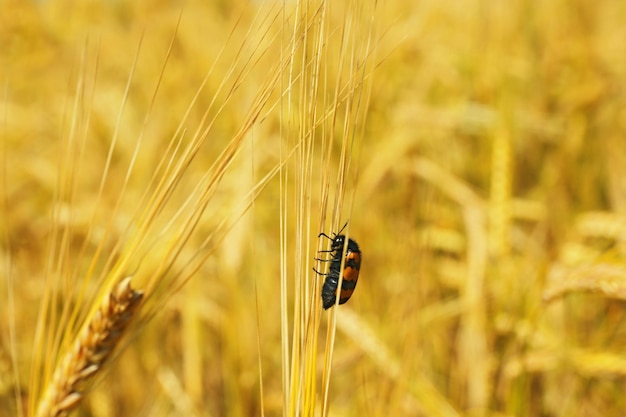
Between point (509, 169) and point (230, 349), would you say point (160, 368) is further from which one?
point (509, 169)

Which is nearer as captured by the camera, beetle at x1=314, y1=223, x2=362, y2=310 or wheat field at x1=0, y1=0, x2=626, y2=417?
wheat field at x1=0, y1=0, x2=626, y2=417

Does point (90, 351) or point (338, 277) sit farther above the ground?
point (338, 277)

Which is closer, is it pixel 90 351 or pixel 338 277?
pixel 90 351

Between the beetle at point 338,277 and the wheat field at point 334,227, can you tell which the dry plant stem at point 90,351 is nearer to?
the wheat field at point 334,227

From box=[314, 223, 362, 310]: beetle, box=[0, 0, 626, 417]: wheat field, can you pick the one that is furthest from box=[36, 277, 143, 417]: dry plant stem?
box=[314, 223, 362, 310]: beetle

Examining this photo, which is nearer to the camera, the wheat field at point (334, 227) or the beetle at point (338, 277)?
the wheat field at point (334, 227)

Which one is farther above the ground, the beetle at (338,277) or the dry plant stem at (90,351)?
the beetle at (338,277)

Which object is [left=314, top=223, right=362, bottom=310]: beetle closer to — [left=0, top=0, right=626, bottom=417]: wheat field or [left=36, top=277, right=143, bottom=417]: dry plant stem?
[left=0, top=0, right=626, bottom=417]: wheat field

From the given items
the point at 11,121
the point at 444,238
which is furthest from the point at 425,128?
the point at 11,121

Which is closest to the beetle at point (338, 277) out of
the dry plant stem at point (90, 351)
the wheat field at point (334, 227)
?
the wheat field at point (334, 227)
